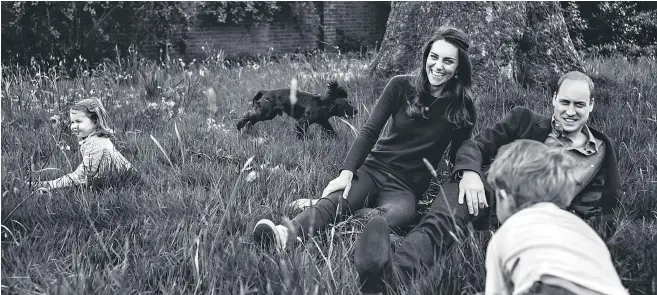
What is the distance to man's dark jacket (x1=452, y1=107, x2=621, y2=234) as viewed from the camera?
111 inches

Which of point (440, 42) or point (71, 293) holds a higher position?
point (440, 42)

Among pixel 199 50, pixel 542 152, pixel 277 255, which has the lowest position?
pixel 199 50

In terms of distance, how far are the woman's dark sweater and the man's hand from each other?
0.43 m

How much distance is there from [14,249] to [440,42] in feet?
7.61

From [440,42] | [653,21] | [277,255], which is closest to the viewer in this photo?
[277,255]

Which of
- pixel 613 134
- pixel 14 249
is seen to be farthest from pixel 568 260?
pixel 613 134

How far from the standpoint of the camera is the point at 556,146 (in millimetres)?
2887

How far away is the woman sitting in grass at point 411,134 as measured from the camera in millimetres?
3111

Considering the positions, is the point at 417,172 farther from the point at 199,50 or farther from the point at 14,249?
the point at 199,50

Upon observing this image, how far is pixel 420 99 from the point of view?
3273 millimetres

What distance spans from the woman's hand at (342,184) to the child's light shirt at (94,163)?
1.25 meters

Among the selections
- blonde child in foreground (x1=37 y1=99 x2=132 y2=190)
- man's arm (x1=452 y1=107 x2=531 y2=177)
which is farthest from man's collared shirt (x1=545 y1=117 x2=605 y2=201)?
blonde child in foreground (x1=37 y1=99 x2=132 y2=190)

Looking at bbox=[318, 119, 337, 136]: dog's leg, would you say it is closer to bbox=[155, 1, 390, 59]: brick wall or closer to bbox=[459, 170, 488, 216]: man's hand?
bbox=[459, 170, 488, 216]: man's hand

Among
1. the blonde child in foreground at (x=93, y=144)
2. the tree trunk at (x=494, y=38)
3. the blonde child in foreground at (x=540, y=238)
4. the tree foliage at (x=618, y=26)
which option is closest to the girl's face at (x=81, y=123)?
the blonde child in foreground at (x=93, y=144)
